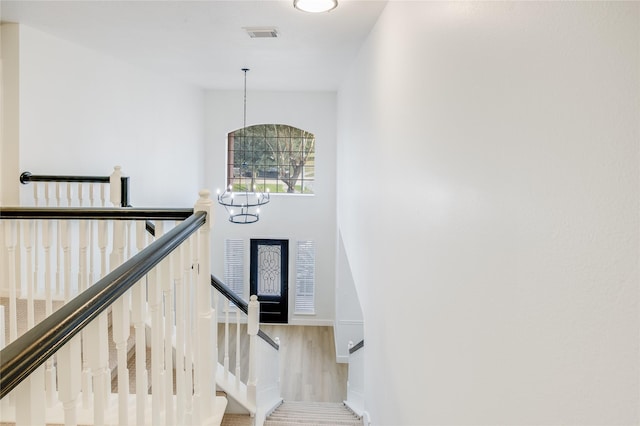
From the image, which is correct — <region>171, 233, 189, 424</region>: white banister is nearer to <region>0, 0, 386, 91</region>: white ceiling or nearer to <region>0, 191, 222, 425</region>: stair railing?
<region>0, 191, 222, 425</region>: stair railing

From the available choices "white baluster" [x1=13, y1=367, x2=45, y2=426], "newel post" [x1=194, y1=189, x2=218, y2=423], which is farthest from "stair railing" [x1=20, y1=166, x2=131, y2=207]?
"white baluster" [x1=13, y1=367, x2=45, y2=426]

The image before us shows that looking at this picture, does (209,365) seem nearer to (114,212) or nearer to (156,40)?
(114,212)

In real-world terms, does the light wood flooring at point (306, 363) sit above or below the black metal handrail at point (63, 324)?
below

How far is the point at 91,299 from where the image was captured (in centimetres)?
100

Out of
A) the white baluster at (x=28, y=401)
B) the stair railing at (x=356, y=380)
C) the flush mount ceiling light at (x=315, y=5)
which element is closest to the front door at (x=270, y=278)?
the stair railing at (x=356, y=380)

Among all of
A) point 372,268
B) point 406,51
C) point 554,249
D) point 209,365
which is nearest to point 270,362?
point 372,268

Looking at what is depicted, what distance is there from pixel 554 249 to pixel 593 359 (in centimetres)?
20

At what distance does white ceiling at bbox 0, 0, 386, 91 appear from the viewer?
3.11 m

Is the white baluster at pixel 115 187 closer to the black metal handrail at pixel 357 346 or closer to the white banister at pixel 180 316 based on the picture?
the white banister at pixel 180 316

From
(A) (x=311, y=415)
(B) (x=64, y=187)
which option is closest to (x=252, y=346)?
(A) (x=311, y=415)

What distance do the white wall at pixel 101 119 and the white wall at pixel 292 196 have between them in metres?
0.87

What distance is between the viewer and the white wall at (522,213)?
0.67 m

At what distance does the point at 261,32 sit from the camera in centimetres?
374

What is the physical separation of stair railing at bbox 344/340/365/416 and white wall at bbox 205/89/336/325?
2.70m
